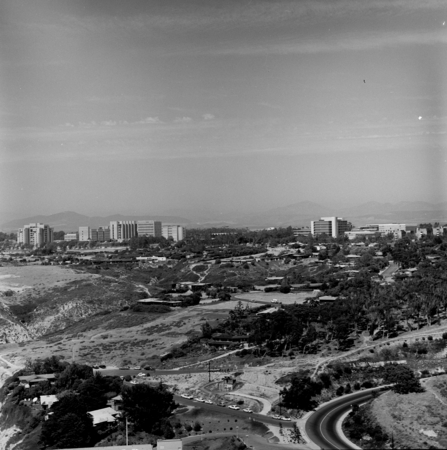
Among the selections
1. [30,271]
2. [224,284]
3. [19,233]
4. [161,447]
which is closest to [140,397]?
[161,447]

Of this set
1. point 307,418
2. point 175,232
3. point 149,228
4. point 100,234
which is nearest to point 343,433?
point 307,418

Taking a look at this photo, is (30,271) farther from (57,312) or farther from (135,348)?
(135,348)

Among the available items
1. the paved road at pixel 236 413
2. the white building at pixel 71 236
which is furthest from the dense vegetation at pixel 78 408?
the white building at pixel 71 236

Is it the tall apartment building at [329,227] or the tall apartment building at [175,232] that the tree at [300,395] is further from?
the tall apartment building at [175,232]

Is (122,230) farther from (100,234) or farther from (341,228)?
(341,228)

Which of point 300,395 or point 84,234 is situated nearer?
point 300,395

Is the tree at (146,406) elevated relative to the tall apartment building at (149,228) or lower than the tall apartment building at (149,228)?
lower
